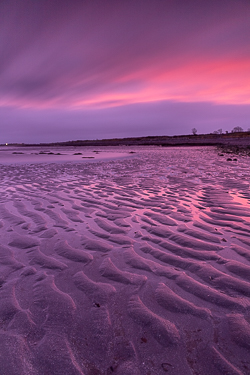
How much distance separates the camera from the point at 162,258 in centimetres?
335

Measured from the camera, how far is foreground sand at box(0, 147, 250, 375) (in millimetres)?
1815

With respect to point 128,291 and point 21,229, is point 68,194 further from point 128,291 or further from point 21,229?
point 128,291

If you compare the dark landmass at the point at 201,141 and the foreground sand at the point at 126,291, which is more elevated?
the dark landmass at the point at 201,141

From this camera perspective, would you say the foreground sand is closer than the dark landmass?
Yes

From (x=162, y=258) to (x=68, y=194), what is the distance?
15.9ft

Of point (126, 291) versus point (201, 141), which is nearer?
point (126, 291)

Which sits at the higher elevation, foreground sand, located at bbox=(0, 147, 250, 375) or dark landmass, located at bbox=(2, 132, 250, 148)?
dark landmass, located at bbox=(2, 132, 250, 148)

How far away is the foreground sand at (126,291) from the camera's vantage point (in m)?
1.82

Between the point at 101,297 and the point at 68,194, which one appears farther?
the point at 68,194

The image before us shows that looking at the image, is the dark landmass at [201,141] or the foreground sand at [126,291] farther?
the dark landmass at [201,141]

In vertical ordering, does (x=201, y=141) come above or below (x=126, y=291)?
above

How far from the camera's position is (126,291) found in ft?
8.70

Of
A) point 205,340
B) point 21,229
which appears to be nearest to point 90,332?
Answer: point 205,340

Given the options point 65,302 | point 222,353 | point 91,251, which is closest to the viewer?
point 222,353
